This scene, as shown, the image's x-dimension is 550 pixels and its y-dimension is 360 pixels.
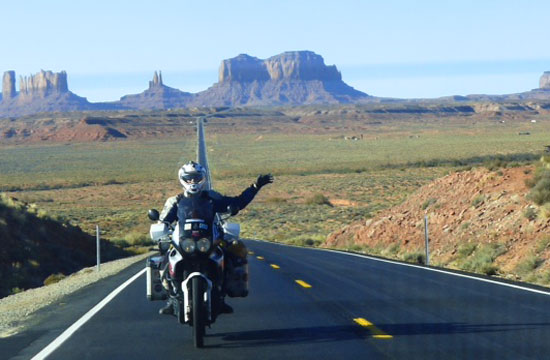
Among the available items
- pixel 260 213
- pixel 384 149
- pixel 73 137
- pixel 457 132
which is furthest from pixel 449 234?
pixel 73 137

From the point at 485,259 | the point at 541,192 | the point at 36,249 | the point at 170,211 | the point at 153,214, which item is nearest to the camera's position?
the point at 170,211

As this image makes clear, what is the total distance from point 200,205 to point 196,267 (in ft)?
2.13

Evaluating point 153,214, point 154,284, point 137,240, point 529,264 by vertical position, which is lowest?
point 137,240

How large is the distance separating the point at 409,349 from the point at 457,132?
155682 mm

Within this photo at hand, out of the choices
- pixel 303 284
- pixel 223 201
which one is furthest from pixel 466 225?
pixel 223 201

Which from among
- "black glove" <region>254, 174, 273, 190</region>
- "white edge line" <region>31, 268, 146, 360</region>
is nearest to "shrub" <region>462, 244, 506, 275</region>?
"white edge line" <region>31, 268, 146, 360</region>

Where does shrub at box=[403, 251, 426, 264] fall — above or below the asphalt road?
below

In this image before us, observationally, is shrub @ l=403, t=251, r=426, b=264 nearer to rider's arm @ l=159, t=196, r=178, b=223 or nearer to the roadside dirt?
the roadside dirt

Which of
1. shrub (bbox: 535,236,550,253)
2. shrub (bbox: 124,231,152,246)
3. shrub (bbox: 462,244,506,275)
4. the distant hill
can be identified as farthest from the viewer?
shrub (bbox: 124,231,152,246)

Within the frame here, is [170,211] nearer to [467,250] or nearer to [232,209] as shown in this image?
[232,209]

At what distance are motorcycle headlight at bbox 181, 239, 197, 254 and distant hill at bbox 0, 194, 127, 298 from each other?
16090mm

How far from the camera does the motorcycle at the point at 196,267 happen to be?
29.9ft

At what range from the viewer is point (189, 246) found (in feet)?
29.8

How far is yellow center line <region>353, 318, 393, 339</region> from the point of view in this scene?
978cm
